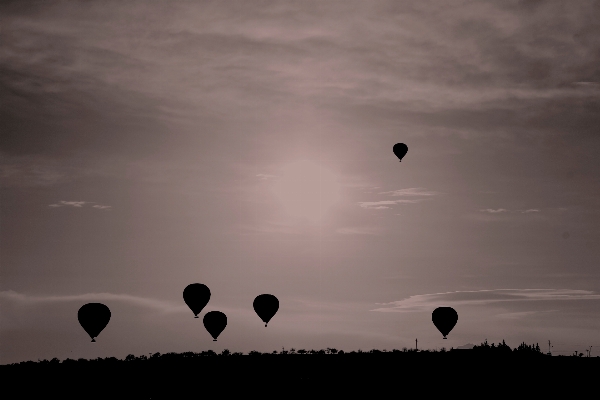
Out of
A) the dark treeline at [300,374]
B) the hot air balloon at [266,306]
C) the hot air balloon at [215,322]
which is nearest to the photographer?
the dark treeline at [300,374]

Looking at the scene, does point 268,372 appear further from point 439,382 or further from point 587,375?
point 587,375

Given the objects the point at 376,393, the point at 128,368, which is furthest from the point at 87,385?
the point at 376,393

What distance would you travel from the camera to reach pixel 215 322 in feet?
311

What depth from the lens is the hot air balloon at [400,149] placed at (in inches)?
3915

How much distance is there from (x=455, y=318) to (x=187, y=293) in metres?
30.6

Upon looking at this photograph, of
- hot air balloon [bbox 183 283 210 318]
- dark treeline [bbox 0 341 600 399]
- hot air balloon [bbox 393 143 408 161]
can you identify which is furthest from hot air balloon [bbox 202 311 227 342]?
hot air balloon [bbox 393 143 408 161]

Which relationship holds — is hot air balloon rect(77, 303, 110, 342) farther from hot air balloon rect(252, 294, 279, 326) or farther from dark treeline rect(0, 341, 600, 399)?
hot air balloon rect(252, 294, 279, 326)

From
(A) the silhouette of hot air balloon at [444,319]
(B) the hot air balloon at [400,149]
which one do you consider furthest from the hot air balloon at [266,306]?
(B) the hot air balloon at [400,149]

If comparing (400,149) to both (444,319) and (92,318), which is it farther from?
(92,318)

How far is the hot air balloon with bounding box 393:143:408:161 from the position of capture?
3915 inches

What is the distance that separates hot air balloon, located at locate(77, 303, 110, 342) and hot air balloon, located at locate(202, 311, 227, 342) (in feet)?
44.6

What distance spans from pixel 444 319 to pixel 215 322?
26.2 m

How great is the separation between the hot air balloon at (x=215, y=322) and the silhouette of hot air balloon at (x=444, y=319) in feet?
79.4

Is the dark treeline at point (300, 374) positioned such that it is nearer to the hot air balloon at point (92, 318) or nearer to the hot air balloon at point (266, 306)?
the hot air balloon at point (92, 318)
